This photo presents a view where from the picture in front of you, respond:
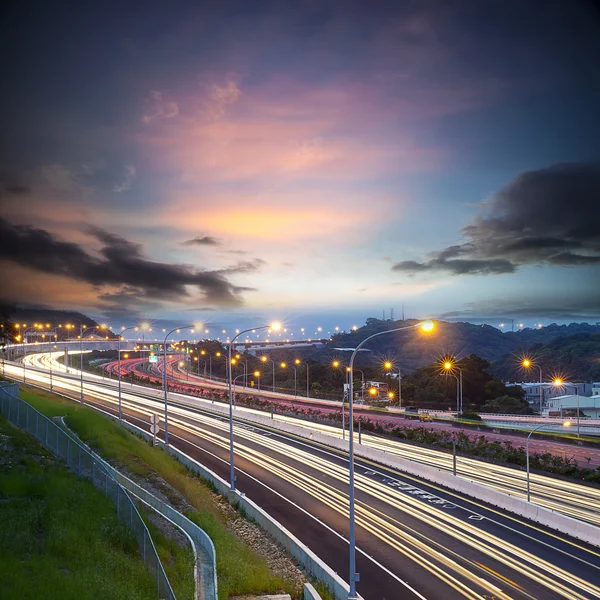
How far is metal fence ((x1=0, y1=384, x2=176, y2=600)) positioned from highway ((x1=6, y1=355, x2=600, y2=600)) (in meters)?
9.49

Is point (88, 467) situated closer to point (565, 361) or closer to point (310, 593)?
point (310, 593)

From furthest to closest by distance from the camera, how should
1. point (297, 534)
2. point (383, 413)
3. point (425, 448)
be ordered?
point (383, 413)
point (425, 448)
point (297, 534)

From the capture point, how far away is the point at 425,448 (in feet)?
192

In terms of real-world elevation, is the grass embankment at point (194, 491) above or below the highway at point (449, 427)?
above

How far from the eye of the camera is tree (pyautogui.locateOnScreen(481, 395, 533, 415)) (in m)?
90.6

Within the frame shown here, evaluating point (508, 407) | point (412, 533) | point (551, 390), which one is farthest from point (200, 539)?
point (551, 390)

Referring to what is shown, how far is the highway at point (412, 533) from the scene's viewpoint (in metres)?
23.0

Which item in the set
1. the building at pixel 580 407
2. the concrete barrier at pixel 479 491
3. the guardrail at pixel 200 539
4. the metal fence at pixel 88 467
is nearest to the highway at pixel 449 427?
the concrete barrier at pixel 479 491

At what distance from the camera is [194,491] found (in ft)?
122

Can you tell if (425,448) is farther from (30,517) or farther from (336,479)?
(30,517)

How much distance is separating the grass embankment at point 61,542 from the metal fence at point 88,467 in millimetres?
362

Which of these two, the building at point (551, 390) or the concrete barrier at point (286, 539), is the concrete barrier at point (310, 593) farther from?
the building at point (551, 390)

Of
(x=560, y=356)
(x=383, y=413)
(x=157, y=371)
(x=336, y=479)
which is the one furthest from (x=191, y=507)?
(x=560, y=356)

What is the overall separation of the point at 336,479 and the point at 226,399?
5853cm
